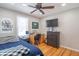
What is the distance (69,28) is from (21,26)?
2.46 feet

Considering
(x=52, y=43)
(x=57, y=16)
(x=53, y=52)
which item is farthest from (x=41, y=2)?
(x=53, y=52)

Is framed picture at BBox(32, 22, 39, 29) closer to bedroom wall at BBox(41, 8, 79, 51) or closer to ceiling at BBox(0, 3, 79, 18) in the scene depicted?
ceiling at BBox(0, 3, 79, 18)

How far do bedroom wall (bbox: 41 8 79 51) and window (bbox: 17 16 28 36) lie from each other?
441 millimetres

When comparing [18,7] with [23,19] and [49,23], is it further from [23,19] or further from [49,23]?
[49,23]

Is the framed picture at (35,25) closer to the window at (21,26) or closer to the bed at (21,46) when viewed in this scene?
the window at (21,26)

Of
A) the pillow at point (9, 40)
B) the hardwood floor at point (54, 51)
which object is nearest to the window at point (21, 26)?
the pillow at point (9, 40)

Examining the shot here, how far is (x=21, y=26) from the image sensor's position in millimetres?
1242

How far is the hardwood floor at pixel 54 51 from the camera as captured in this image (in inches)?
47.2

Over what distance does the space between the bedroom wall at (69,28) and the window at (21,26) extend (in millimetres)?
441

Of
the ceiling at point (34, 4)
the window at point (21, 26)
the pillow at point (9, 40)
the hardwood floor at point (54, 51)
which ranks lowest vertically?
the hardwood floor at point (54, 51)

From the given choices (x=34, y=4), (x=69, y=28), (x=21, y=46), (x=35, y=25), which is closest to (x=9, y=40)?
(x=21, y=46)

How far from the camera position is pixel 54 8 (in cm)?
123

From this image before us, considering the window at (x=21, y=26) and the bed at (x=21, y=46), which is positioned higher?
the window at (x=21, y=26)

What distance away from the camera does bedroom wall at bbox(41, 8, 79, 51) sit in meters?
1.17
